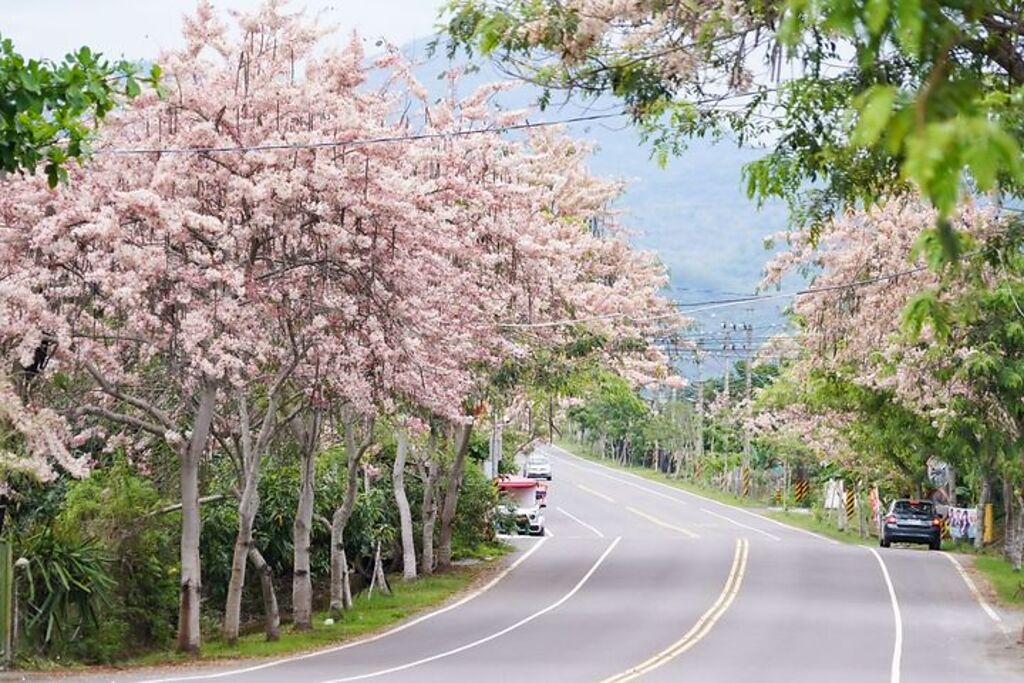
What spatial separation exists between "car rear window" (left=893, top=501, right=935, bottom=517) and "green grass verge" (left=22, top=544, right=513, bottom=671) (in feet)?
41.9

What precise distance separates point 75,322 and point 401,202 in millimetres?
4320

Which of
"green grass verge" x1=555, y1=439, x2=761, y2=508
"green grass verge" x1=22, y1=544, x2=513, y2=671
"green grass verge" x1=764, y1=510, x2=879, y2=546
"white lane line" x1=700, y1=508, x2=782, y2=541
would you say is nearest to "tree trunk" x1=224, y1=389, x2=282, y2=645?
"green grass verge" x1=22, y1=544, x2=513, y2=671

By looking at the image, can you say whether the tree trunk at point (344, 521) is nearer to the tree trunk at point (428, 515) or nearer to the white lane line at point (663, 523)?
the tree trunk at point (428, 515)

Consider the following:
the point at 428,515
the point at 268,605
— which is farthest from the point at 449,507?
the point at 268,605

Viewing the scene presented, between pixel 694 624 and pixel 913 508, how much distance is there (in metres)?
22.9

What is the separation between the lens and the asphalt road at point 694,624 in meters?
23.6

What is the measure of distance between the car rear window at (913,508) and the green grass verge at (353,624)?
41.9 feet

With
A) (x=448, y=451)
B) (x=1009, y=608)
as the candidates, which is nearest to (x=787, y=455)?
(x=448, y=451)

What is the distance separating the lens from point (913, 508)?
51.7 metres

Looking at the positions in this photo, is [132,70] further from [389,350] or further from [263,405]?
[263,405]

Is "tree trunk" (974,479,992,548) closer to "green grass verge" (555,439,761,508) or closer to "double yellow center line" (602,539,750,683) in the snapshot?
"double yellow center line" (602,539,750,683)

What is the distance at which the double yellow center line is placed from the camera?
23.5 meters

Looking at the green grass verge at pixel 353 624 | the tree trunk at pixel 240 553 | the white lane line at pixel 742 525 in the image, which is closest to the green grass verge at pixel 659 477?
the white lane line at pixel 742 525

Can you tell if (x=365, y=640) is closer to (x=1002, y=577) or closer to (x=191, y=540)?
(x=191, y=540)
